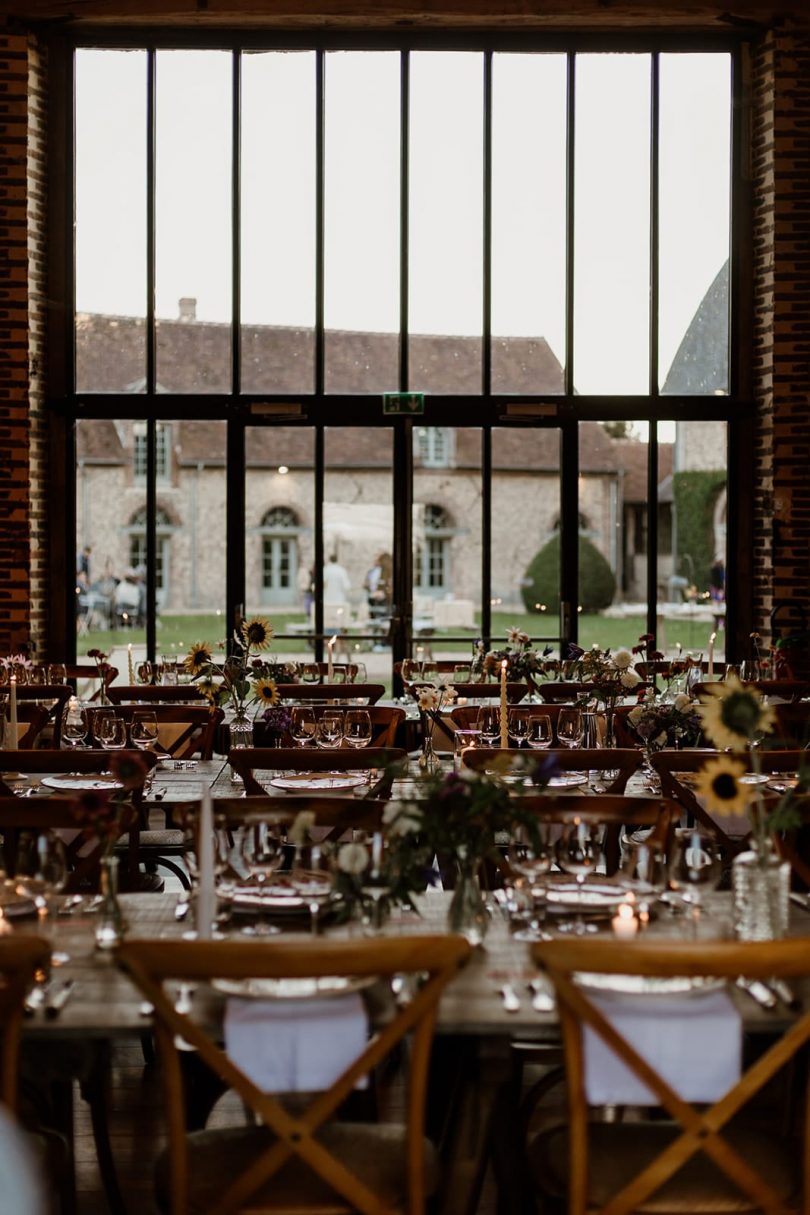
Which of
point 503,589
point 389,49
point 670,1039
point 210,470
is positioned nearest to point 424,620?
point 503,589

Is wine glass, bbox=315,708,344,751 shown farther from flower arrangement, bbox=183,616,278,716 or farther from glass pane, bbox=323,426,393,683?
glass pane, bbox=323,426,393,683

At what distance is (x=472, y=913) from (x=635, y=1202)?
30.3 inches

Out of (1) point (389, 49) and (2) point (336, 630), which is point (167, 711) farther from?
(1) point (389, 49)

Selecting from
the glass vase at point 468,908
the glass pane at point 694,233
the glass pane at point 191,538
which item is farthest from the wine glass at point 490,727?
the glass pane at point 694,233

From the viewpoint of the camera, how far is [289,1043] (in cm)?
243

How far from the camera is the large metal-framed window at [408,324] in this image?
10.6m

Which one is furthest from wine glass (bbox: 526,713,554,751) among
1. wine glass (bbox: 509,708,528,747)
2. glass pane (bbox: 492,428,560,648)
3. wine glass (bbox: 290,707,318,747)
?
glass pane (bbox: 492,428,560,648)

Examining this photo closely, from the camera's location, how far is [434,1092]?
128 inches

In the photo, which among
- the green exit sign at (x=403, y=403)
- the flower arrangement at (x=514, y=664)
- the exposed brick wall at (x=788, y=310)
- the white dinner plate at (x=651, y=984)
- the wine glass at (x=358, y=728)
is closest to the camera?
the white dinner plate at (x=651, y=984)

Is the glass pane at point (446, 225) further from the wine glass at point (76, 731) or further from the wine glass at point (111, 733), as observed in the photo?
the wine glass at point (111, 733)

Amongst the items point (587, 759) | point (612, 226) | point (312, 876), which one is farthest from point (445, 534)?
point (312, 876)

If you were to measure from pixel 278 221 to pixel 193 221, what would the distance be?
0.61 m

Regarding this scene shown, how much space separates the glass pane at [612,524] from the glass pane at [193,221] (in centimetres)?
274

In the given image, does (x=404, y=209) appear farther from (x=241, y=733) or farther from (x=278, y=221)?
(x=241, y=733)
